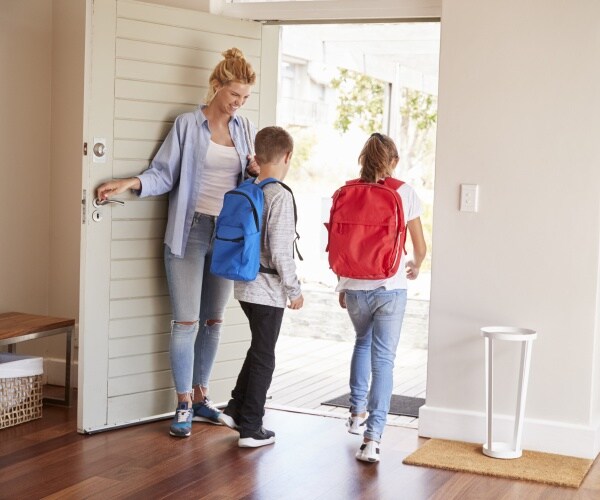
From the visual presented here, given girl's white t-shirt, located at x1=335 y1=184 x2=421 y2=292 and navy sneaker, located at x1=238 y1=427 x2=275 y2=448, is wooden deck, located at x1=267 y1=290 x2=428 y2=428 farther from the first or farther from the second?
girl's white t-shirt, located at x1=335 y1=184 x2=421 y2=292

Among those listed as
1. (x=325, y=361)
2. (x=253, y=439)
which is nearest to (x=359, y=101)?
(x=325, y=361)

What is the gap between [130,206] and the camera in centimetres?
401

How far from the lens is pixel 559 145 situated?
12.7 feet

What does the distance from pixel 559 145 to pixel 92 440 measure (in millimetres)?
2319

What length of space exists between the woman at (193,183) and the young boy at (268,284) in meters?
0.34

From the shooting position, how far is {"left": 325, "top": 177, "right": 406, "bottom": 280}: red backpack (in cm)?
359

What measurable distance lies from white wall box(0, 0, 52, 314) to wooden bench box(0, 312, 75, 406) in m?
0.22

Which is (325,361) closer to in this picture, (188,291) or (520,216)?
(188,291)

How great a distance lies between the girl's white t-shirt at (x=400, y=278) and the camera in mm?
3652

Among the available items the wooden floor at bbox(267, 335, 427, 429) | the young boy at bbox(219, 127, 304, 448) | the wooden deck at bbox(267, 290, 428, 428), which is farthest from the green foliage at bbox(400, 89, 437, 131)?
the young boy at bbox(219, 127, 304, 448)

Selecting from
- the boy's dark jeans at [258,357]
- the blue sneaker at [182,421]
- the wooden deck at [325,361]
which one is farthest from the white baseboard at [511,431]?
the blue sneaker at [182,421]

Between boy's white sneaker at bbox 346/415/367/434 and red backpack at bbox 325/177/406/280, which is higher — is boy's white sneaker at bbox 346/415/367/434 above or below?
below

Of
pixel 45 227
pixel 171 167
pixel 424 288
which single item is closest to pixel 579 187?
pixel 171 167

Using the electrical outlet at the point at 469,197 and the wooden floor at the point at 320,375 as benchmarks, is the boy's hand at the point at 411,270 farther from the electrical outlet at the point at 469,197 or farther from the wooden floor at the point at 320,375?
the wooden floor at the point at 320,375
